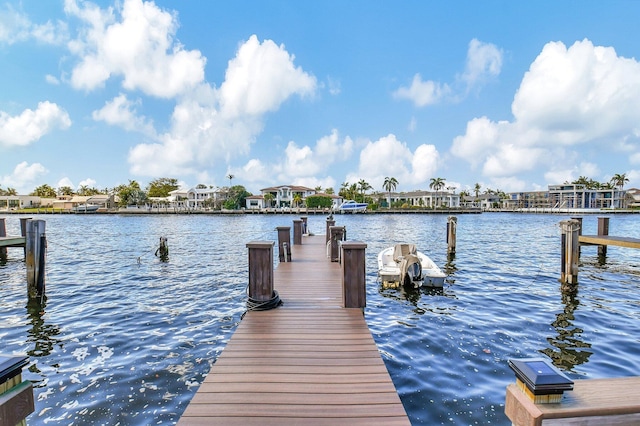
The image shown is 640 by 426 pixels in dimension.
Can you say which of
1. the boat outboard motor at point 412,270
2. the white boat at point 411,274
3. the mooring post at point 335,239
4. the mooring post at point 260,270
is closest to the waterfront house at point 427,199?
the mooring post at point 335,239

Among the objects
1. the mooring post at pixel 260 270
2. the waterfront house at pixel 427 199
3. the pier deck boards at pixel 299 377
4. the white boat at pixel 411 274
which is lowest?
the white boat at pixel 411 274

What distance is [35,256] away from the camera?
35.0 feet

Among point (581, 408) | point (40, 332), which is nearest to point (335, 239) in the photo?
point (40, 332)

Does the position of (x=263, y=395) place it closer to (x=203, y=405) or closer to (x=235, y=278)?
(x=203, y=405)

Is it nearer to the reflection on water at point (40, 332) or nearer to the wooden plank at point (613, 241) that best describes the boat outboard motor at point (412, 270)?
the reflection on water at point (40, 332)

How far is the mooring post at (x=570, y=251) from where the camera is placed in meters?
12.2

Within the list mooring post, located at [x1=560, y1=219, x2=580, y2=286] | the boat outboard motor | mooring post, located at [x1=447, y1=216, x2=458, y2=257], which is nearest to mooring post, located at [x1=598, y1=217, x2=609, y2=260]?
mooring post, located at [x1=447, y1=216, x2=458, y2=257]

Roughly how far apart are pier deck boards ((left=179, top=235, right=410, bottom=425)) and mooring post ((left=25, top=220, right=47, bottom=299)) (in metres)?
8.54

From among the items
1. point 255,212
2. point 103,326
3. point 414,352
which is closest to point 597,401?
point 414,352

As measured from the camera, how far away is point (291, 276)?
10.2 metres

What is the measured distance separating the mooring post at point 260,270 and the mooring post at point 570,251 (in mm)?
11249

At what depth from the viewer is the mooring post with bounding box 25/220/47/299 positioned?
10531 millimetres

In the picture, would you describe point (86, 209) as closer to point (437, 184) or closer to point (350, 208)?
point (350, 208)

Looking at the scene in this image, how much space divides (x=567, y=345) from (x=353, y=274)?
466cm
